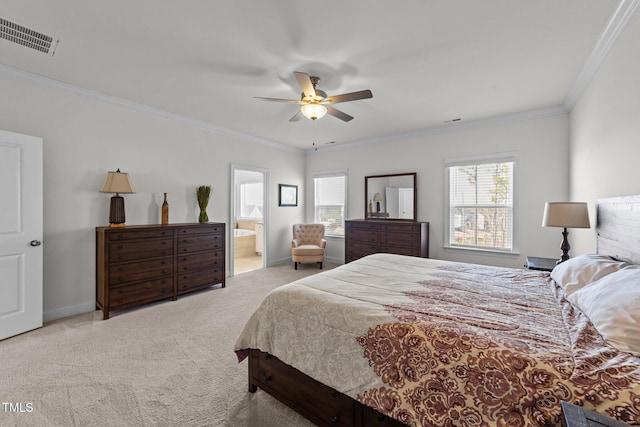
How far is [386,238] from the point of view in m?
5.17

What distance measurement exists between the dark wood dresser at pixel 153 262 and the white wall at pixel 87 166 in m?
0.27

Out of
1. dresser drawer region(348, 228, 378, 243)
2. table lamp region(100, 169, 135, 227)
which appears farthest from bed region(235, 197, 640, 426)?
dresser drawer region(348, 228, 378, 243)

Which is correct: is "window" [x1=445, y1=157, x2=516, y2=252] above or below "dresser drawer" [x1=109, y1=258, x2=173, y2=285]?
above

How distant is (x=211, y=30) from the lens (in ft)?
7.33

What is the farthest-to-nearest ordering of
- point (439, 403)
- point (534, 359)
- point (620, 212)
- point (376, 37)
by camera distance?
point (376, 37)
point (620, 212)
point (439, 403)
point (534, 359)

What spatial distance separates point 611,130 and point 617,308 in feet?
6.64

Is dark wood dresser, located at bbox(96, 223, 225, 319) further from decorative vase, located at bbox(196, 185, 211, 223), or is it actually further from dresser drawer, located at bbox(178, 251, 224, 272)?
decorative vase, located at bbox(196, 185, 211, 223)

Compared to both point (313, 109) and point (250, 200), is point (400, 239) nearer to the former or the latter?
point (313, 109)

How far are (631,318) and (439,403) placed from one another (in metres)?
0.86

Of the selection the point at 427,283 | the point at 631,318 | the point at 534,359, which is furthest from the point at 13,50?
the point at 631,318

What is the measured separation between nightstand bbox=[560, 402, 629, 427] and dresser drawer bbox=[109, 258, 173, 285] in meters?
4.02

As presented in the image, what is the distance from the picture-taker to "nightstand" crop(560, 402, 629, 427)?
784mm

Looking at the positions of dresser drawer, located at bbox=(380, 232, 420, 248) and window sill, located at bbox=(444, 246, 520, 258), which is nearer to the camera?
window sill, located at bbox=(444, 246, 520, 258)

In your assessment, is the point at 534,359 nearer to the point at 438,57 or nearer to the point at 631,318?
the point at 631,318
